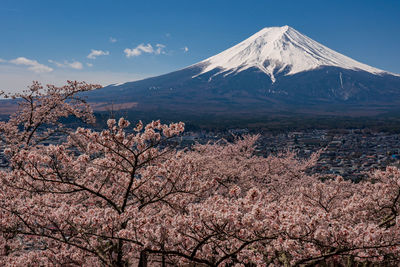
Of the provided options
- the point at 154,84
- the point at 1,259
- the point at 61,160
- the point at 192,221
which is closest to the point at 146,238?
the point at 192,221

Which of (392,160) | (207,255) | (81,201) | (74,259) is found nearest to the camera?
(207,255)

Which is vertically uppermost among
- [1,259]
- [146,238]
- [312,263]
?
[146,238]

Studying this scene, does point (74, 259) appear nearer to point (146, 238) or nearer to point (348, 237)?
point (146, 238)

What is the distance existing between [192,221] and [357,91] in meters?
226

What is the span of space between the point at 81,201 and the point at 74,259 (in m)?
1.93

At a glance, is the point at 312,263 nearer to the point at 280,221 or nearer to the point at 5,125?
the point at 280,221

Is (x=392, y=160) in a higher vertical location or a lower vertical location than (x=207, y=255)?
lower

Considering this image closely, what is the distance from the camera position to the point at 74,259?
554cm

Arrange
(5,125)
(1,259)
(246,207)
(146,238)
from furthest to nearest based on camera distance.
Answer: (5,125) < (1,259) < (146,238) < (246,207)

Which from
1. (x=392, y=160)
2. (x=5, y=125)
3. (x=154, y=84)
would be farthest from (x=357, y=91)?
(x=5, y=125)

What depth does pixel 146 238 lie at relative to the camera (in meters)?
3.88

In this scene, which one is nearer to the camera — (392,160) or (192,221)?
(192,221)

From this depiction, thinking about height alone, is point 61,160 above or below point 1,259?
above

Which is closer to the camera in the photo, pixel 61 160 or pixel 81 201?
pixel 61 160
